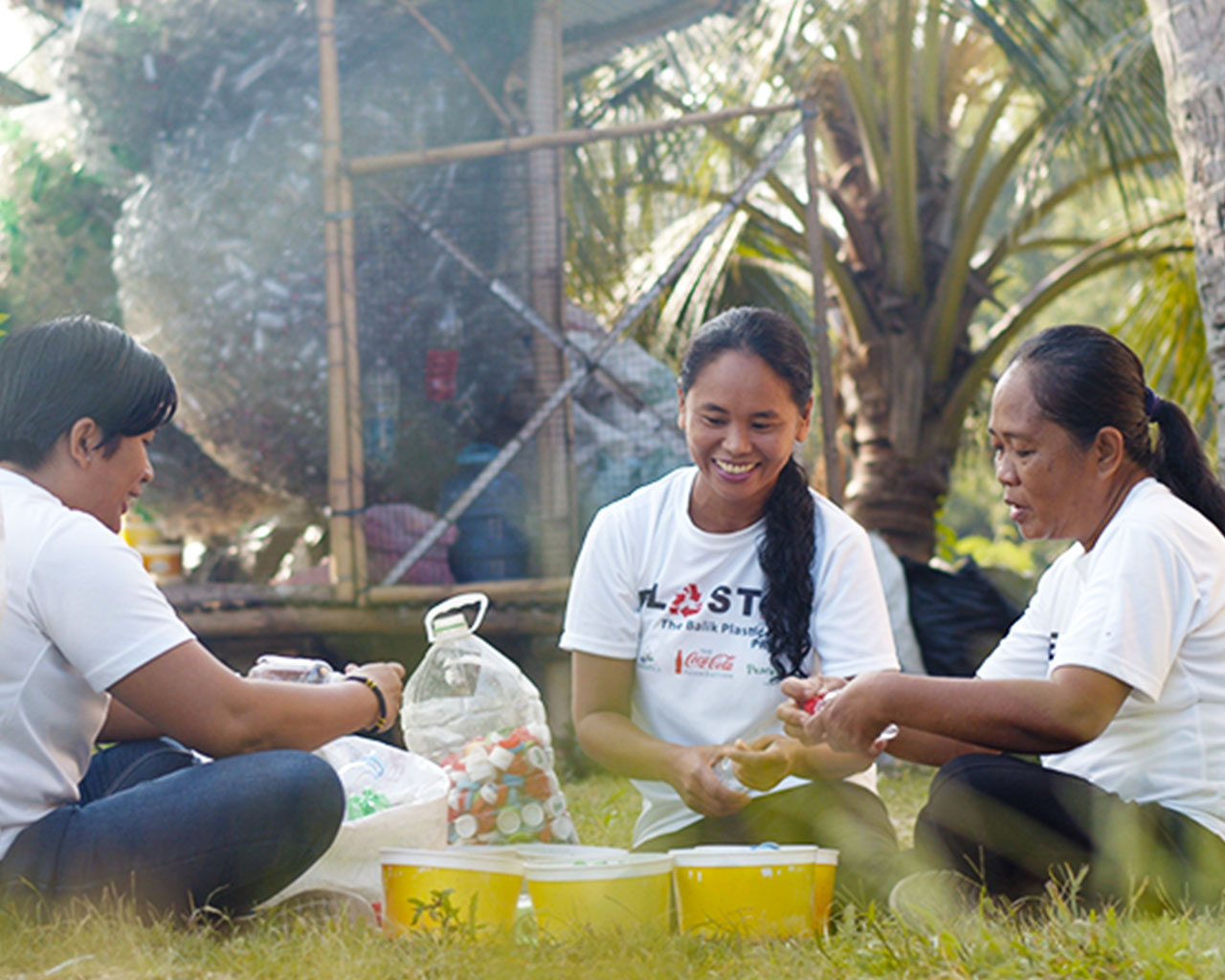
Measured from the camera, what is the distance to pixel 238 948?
2104 millimetres

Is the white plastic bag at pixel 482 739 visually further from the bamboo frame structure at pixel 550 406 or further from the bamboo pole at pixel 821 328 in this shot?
the bamboo pole at pixel 821 328

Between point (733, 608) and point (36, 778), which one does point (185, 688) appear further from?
point (733, 608)

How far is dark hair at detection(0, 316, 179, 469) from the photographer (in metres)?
2.29

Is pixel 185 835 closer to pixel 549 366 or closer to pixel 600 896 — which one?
pixel 600 896

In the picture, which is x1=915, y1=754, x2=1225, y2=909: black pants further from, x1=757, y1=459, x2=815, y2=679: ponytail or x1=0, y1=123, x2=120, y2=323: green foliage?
x1=0, y1=123, x2=120, y2=323: green foliage

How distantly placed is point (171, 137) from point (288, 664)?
3529 millimetres

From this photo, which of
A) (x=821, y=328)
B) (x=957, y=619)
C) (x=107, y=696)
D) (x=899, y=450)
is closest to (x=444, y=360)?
(x=821, y=328)

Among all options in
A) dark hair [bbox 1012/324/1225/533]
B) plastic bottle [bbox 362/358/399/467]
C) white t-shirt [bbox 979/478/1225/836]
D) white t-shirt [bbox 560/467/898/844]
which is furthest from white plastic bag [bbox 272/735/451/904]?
plastic bottle [bbox 362/358/399/467]

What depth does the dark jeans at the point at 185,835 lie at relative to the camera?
2.22 metres

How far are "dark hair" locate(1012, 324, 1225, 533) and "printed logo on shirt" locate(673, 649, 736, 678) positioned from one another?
0.79 metres

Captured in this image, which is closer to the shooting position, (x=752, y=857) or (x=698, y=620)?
(x=752, y=857)

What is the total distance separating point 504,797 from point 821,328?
2.54 meters

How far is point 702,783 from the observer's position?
2434 millimetres

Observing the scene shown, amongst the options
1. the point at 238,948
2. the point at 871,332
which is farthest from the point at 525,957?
the point at 871,332
